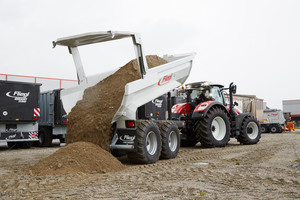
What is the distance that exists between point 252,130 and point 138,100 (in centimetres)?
698

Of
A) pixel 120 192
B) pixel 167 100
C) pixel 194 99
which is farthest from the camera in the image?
pixel 194 99

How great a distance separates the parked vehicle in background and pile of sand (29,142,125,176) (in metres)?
6.19

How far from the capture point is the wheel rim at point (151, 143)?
7.28m

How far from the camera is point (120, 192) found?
421 cm

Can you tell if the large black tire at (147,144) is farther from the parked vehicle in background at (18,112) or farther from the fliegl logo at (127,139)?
the parked vehicle in background at (18,112)

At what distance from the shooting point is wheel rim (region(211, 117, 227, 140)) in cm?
1085

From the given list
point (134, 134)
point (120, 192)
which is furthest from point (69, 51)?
point (120, 192)

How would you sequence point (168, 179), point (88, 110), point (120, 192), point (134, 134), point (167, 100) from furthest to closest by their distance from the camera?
point (167, 100), point (88, 110), point (134, 134), point (168, 179), point (120, 192)

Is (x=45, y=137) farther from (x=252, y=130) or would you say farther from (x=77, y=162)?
(x=252, y=130)

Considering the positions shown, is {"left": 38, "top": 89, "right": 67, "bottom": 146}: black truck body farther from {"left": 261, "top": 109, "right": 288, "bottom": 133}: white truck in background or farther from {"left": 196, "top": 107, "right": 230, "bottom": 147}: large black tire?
{"left": 261, "top": 109, "right": 288, "bottom": 133}: white truck in background

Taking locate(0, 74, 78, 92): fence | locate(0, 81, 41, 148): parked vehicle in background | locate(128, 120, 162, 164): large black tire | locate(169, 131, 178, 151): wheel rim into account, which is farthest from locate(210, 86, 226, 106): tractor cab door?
locate(0, 74, 78, 92): fence

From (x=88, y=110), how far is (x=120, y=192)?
3.52 metres

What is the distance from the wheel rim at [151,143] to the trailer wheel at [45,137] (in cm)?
746

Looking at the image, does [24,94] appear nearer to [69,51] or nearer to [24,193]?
[69,51]
